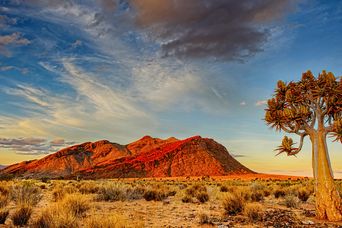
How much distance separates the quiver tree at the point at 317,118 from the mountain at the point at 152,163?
93.7 metres

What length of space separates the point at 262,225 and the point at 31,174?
135 metres

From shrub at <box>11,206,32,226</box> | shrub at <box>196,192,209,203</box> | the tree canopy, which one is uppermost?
the tree canopy

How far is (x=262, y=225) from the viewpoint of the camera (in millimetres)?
10375

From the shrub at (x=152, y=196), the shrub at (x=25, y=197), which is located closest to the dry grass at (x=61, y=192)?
the shrub at (x=25, y=197)

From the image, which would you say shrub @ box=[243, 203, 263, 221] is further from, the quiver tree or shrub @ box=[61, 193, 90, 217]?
shrub @ box=[61, 193, 90, 217]

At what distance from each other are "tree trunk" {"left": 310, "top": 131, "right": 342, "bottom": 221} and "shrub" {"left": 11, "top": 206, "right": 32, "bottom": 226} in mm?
9652

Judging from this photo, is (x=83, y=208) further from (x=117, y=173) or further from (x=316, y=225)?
(x=117, y=173)

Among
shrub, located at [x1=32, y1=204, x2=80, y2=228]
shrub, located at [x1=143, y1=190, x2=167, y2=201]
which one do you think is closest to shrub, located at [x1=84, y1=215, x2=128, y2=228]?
shrub, located at [x1=32, y1=204, x2=80, y2=228]

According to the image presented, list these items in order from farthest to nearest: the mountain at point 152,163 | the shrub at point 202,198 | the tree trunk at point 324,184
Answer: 1. the mountain at point 152,163
2. the shrub at point 202,198
3. the tree trunk at point 324,184

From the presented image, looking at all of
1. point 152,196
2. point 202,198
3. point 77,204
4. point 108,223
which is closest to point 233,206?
point 202,198

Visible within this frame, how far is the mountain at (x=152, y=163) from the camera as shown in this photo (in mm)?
108000

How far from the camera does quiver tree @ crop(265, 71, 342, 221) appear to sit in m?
10.6

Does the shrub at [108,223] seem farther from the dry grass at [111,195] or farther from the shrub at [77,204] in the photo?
the dry grass at [111,195]

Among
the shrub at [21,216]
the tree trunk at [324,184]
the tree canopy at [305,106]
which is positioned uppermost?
the tree canopy at [305,106]
